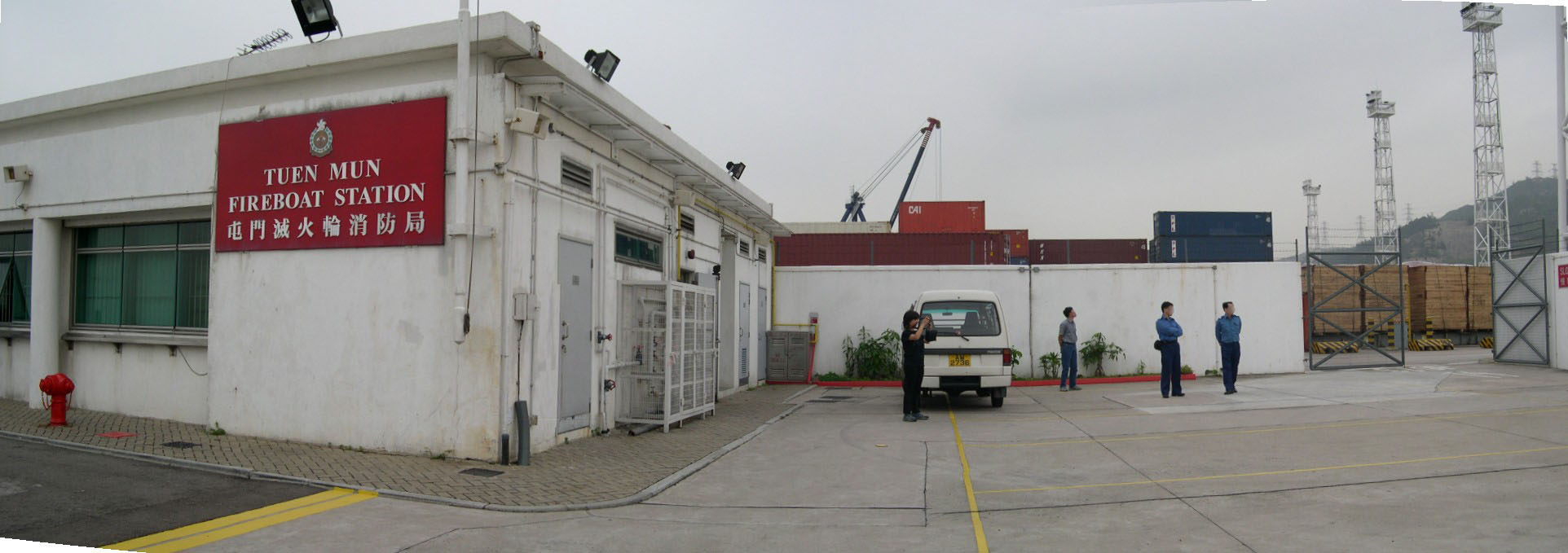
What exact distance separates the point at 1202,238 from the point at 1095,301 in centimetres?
2018

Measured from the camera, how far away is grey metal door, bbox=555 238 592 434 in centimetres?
915

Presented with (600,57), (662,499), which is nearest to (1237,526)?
(662,499)

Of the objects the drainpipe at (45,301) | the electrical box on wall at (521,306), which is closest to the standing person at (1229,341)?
the electrical box on wall at (521,306)

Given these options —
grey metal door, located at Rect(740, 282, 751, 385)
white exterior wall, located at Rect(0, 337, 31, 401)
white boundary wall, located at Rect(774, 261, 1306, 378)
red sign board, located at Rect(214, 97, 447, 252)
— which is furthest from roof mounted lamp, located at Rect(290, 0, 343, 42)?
white boundary wall, located at Rect(774, 261, 1306, 378)

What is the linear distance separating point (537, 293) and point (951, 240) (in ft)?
78.8

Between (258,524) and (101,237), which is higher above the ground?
(101,237)

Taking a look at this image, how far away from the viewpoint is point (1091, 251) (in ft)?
116

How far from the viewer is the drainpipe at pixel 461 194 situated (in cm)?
766

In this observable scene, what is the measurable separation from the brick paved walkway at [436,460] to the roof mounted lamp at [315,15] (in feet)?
14.5

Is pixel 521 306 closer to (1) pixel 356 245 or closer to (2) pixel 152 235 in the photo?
(1) pixel 356 245

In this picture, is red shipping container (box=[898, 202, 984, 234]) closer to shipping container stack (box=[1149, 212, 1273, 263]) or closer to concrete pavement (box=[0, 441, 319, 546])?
shipping container stack (box=[1149, 212, 1273, 263])

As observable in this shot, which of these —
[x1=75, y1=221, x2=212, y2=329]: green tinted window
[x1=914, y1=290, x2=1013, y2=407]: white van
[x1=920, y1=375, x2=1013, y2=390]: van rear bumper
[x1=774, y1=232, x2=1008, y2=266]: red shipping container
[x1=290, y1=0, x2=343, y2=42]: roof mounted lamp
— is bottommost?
[x1=920, y1=375, x2=1013, y2=390]: van rear bumper

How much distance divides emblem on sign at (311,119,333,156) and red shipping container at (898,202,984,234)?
3165 cm

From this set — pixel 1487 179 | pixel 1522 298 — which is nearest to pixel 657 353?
pixel 1522 298
